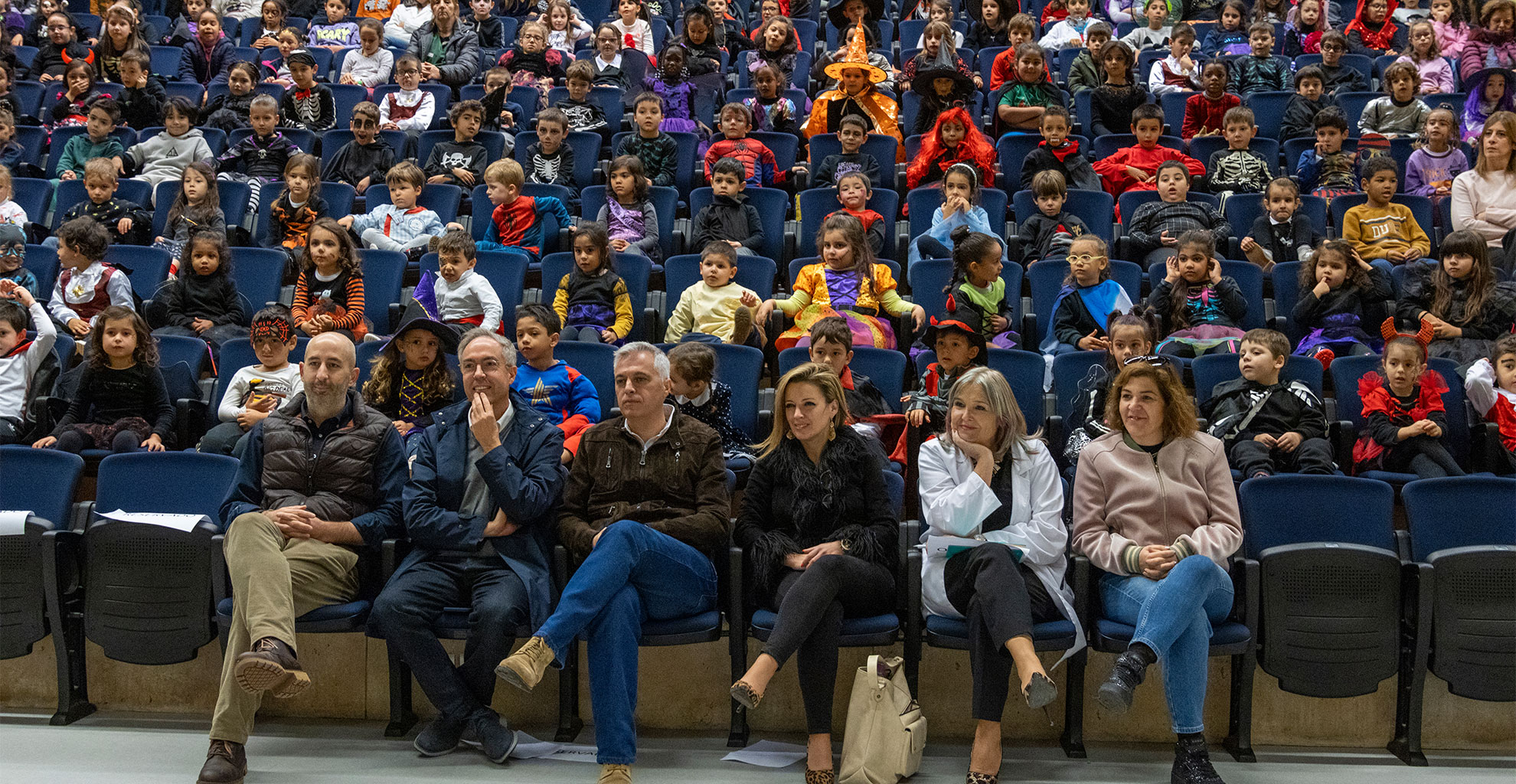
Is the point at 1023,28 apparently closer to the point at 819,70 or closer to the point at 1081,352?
the point at 819,70

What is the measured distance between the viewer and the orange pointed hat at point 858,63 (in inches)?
254

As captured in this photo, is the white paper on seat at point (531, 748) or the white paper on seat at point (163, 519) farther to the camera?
the white paper on seat at point (163, 519)

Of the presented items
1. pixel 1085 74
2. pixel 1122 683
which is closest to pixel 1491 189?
pixel 1085 74

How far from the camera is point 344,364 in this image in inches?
127

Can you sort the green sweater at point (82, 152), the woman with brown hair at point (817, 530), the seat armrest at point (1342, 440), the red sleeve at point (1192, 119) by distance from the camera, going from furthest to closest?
1. the red sleeve at point (1192, 119)
2. the green sweater at point (82, 152)
3. the seat armrest at point (1342, 440)
4. the woman with brown hair at point (817, 530)

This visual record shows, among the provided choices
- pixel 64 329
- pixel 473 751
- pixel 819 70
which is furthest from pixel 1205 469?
pixel 819 70

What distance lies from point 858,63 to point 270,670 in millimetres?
4905

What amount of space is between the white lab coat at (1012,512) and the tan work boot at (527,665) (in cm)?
97

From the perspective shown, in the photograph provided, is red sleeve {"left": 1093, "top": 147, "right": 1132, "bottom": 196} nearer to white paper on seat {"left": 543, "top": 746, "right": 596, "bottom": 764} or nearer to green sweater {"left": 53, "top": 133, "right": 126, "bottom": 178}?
white paper on seat {"left": 543, "top": 746, "right": 596, "bottom": 764}

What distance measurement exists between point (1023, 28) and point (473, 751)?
5906 mm

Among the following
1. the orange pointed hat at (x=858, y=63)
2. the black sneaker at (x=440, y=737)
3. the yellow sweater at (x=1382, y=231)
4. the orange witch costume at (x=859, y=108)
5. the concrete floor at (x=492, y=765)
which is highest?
the orange pointed hat at (x=858, y=63)

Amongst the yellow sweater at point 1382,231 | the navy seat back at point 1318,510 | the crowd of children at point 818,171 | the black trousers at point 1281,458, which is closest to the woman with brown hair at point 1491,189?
the crowd of children at point 818,171

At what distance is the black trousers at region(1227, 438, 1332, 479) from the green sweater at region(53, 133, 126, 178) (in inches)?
228

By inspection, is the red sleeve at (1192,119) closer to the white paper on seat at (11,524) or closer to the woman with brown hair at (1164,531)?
the woman with brown hair at (1164,531)
